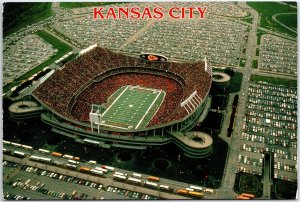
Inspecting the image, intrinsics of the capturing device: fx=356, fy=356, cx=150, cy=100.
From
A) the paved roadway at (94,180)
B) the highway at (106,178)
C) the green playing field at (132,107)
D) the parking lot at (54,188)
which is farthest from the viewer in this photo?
the green playing field at (132,107)

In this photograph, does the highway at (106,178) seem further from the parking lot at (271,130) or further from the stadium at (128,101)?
the parking lot at (271,130)

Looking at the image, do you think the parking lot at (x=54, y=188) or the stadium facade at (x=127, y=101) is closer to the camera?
the parking lot at (x=54, y=188)

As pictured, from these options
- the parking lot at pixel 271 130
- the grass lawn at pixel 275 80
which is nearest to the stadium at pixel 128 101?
the parking lot at pixel 271 130

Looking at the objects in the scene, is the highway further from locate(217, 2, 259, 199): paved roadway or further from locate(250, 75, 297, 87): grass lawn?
locate(250, 75, 297, 87): grass lawn

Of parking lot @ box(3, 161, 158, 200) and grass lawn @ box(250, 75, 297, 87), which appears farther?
grass lawn @ box(250, 75, 297, 87)

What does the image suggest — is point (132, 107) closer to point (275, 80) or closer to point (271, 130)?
point (271, 130)

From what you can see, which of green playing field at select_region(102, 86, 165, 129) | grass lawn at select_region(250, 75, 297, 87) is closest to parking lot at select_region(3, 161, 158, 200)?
green playing field at select_region(102, 86, 165, 129)

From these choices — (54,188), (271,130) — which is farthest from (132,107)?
(271,130)
